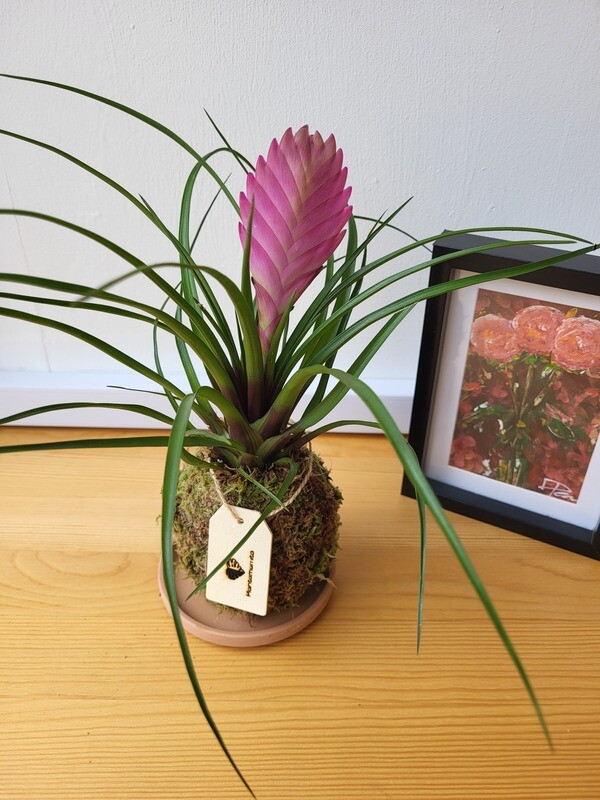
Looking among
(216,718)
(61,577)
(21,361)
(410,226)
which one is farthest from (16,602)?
(410,226)

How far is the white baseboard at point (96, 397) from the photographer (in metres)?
0.96

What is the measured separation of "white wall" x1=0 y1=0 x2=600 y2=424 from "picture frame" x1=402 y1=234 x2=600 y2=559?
5.8 inches

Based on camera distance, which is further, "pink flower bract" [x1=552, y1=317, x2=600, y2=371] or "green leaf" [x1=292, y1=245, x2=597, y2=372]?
"pink flower bract" [x1=552, y1=317, x2=600, y2=371]

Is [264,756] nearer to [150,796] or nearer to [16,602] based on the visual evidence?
[150,796]

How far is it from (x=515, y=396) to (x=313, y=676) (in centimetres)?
36

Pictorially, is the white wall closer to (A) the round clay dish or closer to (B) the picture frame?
(B) the picture frame

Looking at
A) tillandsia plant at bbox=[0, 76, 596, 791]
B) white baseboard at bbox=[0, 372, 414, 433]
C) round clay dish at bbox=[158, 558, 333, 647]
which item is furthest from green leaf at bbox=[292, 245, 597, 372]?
white baseboard at bbox=[0, 372, 414, 433]

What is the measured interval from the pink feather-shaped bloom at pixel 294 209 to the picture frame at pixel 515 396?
223 millimetres

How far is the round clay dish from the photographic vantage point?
663mm
